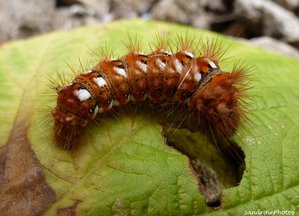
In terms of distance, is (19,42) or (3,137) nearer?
(3,137)

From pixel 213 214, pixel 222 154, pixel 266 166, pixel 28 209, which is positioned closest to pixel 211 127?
pixel 222 154

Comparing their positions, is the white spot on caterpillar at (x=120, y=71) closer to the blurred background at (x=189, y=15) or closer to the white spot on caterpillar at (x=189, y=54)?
the white spot on caterpillar at (x=189, y=54)

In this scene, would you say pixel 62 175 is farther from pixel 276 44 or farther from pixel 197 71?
pixel 276 44

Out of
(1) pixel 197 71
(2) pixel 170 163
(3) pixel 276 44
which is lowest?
(3) pixel 276 44

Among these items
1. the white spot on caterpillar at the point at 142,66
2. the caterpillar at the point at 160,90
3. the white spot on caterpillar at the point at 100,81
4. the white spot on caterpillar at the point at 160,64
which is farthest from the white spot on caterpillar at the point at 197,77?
the white spot on caterpillar at the point at 100,81

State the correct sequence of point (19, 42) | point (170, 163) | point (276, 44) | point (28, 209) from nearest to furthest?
point (28, 209) → point (170, 163) → point (19, 42) → point (276, 44)

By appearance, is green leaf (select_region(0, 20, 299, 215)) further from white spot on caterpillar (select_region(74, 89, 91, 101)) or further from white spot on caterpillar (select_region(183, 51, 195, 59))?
white spot on caterpillar (select_region(183, 51, 195, 59))
